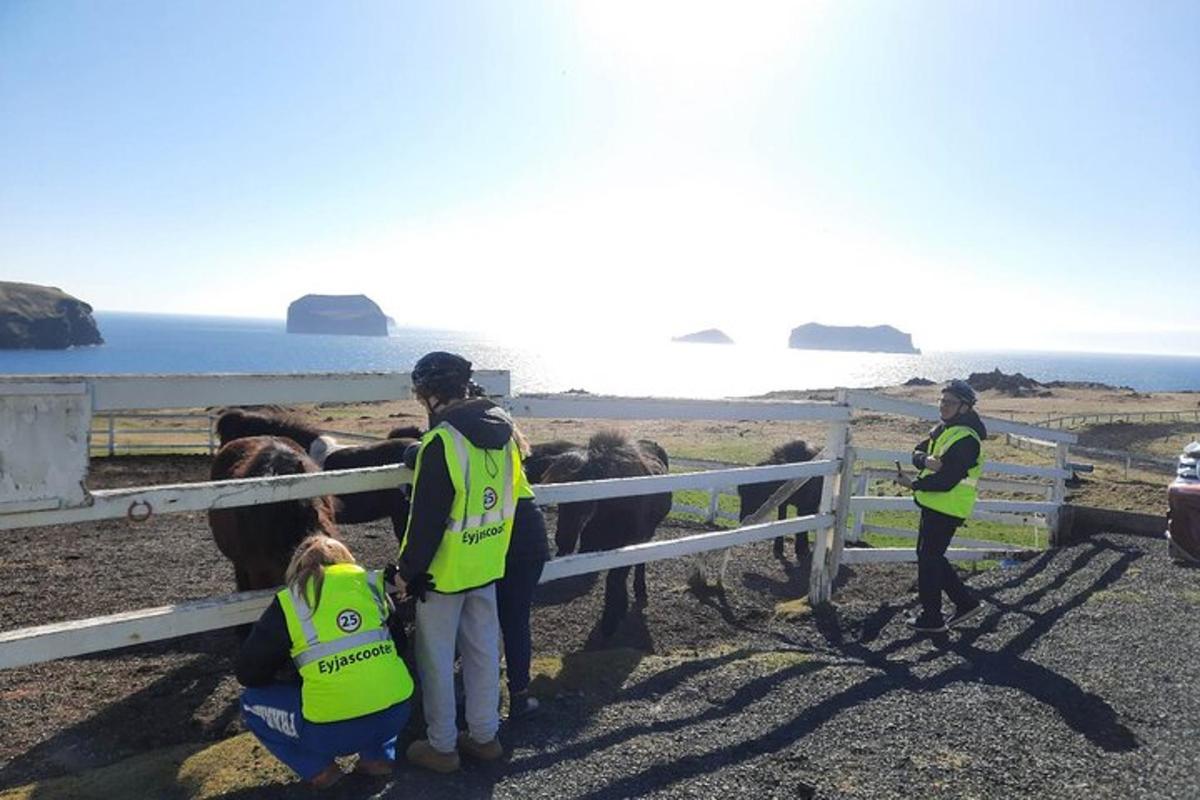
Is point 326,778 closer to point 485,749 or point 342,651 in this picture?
point 342,651

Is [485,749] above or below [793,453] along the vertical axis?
below

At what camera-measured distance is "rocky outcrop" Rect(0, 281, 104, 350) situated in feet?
514

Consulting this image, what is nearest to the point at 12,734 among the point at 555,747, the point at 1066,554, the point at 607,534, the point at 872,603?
the point at 555,747

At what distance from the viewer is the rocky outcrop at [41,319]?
157 metres

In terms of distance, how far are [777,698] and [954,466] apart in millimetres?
2693

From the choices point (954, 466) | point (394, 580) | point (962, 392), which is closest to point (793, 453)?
point (962, 392)

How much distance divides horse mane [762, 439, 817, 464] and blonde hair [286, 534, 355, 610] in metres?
7.86

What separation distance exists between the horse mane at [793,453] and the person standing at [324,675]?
25.8 ft

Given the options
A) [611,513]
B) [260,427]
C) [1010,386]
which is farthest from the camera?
[1010,386]

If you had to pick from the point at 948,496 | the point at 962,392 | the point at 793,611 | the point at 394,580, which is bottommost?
the point at 793,611

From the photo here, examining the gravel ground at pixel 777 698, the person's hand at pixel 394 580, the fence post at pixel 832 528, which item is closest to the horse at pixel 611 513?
the gravel ground at pixel 777 698

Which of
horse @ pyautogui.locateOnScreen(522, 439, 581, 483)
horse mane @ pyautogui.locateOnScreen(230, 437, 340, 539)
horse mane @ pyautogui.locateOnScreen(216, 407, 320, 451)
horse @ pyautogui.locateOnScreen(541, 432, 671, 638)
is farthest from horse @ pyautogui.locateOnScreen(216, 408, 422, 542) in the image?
horse mane @ pyautogui.locateOnScreen(230, 437, 340, 539)

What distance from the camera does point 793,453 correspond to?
35.1 ft

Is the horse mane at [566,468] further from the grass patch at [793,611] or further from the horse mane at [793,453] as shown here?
the horse mane at [793,453]
